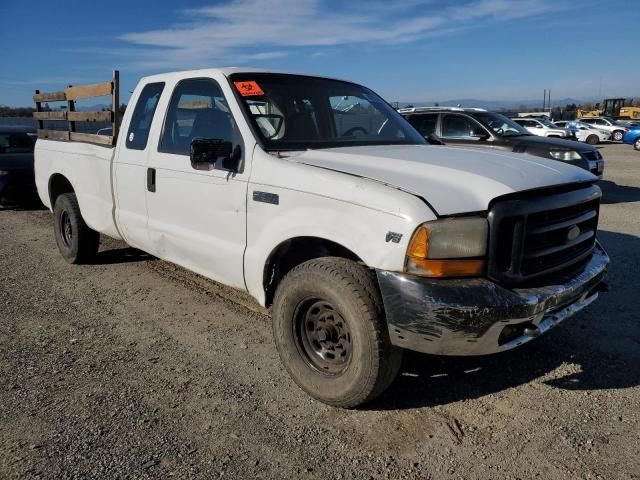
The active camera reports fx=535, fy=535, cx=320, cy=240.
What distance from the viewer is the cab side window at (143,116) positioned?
4.50 metres

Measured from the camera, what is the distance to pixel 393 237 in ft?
8.61

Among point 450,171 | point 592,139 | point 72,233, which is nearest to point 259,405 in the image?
point 450,171

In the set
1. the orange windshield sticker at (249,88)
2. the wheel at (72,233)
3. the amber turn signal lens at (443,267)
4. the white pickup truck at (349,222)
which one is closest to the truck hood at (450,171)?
the white pickup truck at (349,222)

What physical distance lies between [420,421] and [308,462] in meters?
0.71

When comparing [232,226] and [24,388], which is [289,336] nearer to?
[232,226]

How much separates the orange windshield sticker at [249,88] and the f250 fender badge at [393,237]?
1.70m

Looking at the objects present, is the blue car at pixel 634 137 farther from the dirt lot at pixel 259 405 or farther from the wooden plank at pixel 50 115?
the wooden plank at pixel 50 115

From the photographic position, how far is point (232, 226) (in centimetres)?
357

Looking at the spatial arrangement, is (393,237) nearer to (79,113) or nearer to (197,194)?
(197,194)

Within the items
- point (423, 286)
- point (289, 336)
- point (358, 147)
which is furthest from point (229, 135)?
point (423, 286)

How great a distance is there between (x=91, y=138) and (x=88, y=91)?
62 cm

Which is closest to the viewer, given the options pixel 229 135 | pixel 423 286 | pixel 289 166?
Answer: pixel 423 286

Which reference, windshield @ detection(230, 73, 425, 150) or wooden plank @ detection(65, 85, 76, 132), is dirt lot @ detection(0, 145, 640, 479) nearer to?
windshield @ detection(230, 73, 425, 150)

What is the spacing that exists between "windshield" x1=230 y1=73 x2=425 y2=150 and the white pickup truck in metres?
0.01
